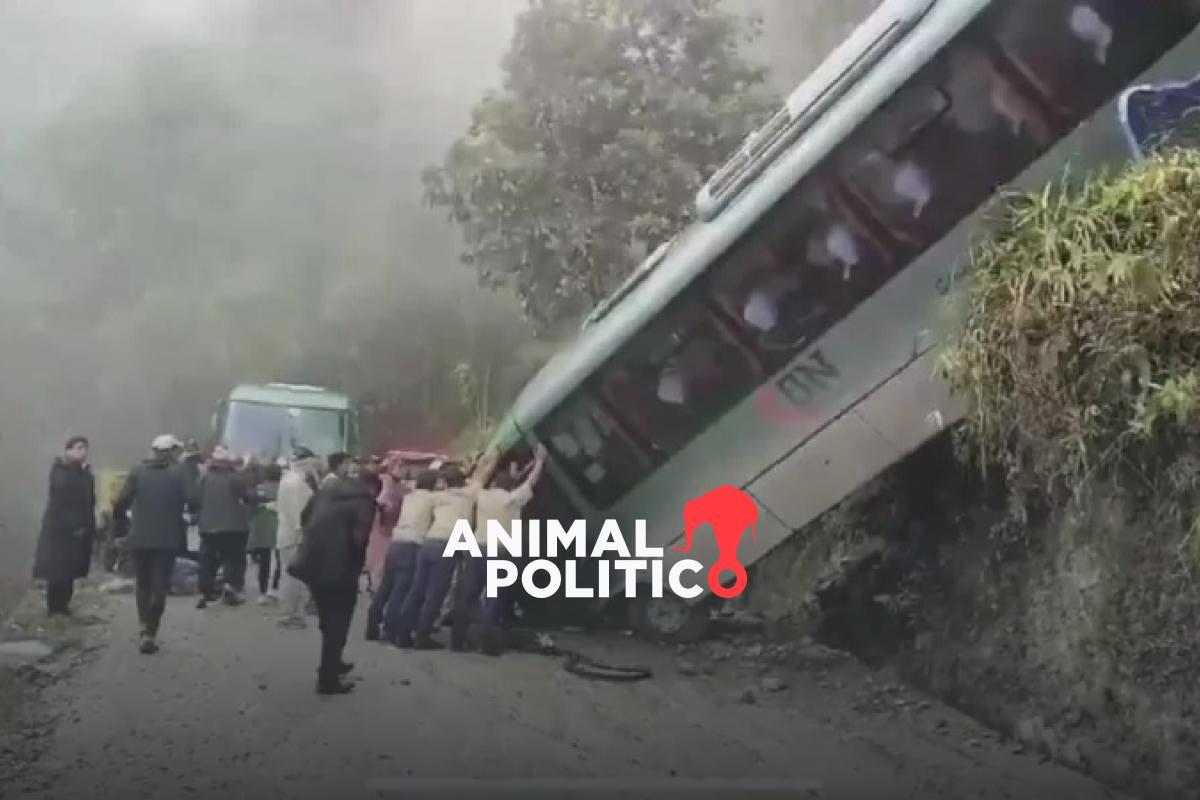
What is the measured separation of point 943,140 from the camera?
3.58m

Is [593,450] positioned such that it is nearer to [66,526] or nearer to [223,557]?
[223,557]

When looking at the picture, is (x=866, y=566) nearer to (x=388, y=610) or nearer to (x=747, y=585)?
(x=747, y=585)

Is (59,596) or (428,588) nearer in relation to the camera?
(428,588)

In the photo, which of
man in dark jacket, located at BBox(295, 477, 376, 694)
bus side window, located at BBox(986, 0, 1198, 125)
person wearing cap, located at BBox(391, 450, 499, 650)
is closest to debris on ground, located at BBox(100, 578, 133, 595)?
man in dark jacket, located at BBox(295, 477, 376, 694)

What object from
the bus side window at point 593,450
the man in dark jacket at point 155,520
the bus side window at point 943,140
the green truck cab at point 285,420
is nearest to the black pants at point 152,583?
the man in dark jacket at point 155,520

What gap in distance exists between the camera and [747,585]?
3.60m

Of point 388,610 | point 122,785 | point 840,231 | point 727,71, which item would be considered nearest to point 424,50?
point 727,71

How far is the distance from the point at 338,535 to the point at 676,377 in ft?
3.10

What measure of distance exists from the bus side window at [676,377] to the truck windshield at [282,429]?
2.27 feet

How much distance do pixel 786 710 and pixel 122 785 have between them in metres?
1.64

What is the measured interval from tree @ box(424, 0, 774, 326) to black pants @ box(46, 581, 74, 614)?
1.34 m

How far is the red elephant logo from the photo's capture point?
3.58 meters

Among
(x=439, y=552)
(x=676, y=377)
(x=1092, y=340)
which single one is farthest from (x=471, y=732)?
(x=1092, y=340)

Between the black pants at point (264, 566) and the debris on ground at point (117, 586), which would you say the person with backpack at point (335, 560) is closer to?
the black pants at point (264, 566)
